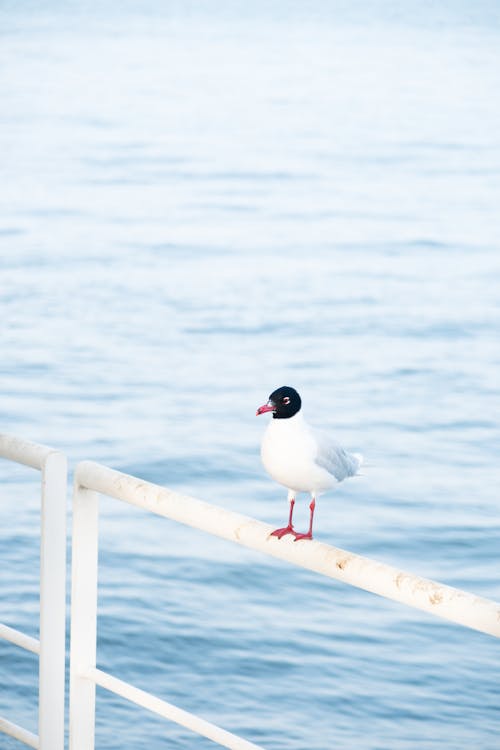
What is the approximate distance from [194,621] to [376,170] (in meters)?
8.29

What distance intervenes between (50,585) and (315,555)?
344 mm

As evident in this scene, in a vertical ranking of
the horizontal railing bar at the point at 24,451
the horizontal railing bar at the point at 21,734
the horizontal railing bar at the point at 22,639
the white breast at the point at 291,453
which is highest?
the white breast at the point at 291,453

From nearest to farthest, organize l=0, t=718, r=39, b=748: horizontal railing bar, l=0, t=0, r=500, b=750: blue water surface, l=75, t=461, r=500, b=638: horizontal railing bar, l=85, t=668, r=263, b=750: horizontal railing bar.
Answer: l=75, t=461, r=500, b=638: horizontal railing bar < l=85, t=668, r=263, b=750: horizontal railing bar < l=0, t=718, r=39, b=748: horizontal railing bar < l=0, t=0, r=500, b=750: blue water surface

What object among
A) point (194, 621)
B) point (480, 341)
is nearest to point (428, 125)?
point (480, 341)

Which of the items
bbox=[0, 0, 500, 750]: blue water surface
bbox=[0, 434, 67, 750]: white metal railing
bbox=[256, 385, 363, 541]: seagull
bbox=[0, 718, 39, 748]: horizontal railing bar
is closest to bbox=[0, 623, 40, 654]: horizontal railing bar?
bbox=[0, 434, 67, 750]: white metal railing

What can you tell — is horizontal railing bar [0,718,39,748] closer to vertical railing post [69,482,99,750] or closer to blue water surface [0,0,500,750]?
vertical railing post [69,482,99,750]

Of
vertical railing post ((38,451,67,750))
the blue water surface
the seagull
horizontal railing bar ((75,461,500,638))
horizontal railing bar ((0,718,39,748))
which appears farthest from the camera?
the blue water surface

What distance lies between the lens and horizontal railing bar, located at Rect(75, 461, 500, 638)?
1.30 metres

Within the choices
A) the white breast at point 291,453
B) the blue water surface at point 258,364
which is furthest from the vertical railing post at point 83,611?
the blue water surface at point 258,364

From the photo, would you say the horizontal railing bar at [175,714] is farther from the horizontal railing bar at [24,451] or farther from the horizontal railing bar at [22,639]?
the horizontal railing bar at [24,451]

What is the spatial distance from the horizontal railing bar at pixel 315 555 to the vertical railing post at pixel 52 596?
0.10 ft

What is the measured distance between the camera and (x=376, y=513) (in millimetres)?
6070

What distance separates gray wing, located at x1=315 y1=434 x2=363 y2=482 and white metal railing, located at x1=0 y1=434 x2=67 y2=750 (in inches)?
20.8

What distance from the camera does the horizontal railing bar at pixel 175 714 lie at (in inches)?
61.1
